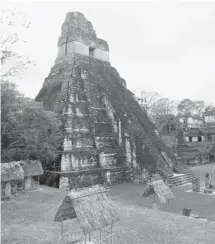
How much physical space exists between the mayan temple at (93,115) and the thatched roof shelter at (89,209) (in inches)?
279

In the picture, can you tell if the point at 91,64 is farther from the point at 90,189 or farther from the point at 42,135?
the point at 90,189

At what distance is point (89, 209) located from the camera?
6.06m

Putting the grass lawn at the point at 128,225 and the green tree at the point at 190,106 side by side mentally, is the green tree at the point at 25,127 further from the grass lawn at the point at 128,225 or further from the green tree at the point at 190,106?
the green tree at the point at 190,106

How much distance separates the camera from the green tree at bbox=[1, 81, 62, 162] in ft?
37.8

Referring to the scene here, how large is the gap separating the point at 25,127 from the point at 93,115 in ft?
16.3

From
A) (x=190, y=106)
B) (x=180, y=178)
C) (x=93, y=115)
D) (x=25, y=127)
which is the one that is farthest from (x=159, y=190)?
(x=190, y=106)

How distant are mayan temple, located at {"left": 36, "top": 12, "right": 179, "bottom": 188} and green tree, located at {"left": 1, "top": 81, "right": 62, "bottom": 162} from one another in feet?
3.51

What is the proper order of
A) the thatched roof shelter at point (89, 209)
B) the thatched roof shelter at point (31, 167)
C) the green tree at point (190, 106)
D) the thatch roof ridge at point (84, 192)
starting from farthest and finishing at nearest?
the green tree at point (190, 106)
the thatched roof shelter at point (31, 167)
the thatch roof ridge at point (84, 192)
the thatched roof shelter at point (89, 209)

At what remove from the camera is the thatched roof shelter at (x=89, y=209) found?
5824 mm

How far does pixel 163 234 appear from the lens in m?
7.21

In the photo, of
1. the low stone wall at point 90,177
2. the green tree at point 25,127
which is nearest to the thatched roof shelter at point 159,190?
the low stone wall at point 90,177

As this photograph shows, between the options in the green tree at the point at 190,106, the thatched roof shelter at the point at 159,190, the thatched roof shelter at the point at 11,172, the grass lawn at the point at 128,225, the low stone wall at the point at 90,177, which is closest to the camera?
the grass lawn at the point at 128,225

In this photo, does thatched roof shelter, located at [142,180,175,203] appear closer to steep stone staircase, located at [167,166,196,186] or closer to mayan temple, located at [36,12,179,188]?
steep stone staircase, located at [167,166,196,186]

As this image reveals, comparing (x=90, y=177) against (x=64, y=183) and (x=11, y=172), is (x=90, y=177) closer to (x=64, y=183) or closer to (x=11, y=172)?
(x=64, y=183)
